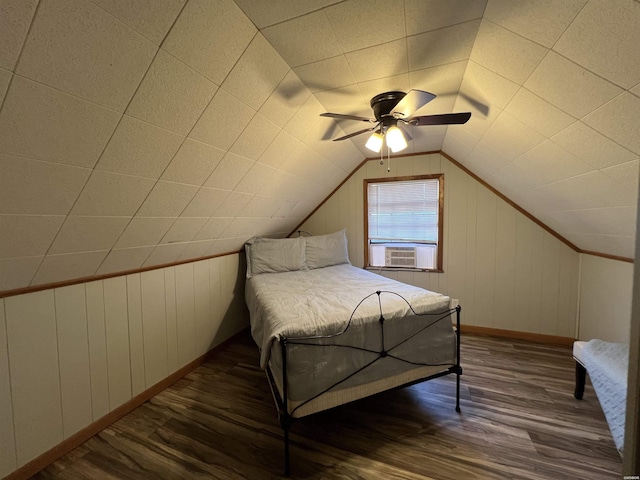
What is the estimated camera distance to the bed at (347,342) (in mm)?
1468

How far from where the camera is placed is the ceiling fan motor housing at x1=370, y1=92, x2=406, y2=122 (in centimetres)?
163

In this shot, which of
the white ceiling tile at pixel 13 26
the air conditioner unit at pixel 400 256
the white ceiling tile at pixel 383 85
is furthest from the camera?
the air conditioner unit at pixel 400 256

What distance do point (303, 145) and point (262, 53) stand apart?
0.94m

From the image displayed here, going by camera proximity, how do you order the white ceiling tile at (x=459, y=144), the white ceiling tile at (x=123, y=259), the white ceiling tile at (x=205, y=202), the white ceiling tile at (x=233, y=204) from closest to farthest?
the white ceiling tile at (x=123, y=259) → the white ceiling tile at (x=205, y=202) → the white ceiling tile at (x=233, y=204) → the white ceiling tile at (x=459, y=144)

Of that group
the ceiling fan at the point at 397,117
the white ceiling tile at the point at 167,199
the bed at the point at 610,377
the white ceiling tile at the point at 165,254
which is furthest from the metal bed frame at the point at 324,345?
the white ceiling tile at the point at 165,254

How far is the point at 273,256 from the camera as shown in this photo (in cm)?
302

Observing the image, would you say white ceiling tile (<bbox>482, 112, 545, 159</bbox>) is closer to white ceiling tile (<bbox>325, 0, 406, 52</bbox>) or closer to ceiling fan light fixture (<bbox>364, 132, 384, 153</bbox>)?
ceiling fan light fixture (<bbox>364, 132, 384, 153</bbox>)

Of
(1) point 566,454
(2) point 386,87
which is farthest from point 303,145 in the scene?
(1) point 566,454

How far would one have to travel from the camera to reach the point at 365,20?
114 cm

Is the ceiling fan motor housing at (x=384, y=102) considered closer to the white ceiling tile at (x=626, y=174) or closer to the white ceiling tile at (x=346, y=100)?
the white ceiling tile at (x=346, y=100)

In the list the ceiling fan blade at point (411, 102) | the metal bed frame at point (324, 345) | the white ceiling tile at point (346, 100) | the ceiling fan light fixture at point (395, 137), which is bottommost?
the metal bed frame at point (324, 345)

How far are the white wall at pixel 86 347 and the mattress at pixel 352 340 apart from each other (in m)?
0.85

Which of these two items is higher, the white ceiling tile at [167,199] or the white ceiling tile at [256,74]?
the white ceiling tile at [256,74]

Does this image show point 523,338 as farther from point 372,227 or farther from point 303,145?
point 303,145
